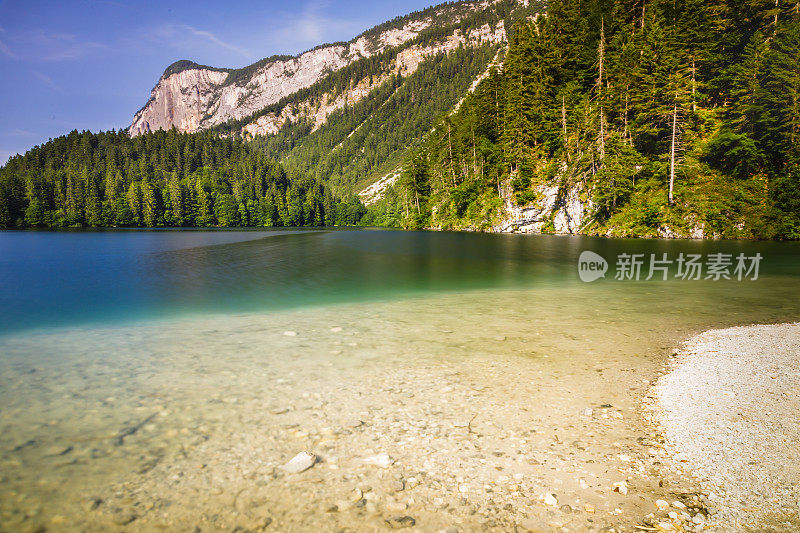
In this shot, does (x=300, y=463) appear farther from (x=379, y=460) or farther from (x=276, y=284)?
(x=276, y=284)

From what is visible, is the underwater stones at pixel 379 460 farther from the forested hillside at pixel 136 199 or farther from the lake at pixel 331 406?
the forested hillside at pixel 136 199

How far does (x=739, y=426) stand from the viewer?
19.4 ft

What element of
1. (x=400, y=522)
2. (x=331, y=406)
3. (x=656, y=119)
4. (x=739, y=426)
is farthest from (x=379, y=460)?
(x=656, y=119)

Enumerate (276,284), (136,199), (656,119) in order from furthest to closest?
(136,199)
(656,119)
(276,284)

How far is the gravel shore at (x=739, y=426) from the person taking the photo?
4180 mm

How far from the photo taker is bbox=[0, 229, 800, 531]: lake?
177 inches

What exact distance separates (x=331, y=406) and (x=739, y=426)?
6721mm

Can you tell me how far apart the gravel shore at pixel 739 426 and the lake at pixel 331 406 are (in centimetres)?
44

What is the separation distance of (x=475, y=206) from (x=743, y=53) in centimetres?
5104

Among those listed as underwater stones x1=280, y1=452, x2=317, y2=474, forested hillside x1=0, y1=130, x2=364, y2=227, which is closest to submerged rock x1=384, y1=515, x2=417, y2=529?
underwater stones x1=280, y1=452, x2=317, y2=474

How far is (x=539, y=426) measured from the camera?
6199 millimetres

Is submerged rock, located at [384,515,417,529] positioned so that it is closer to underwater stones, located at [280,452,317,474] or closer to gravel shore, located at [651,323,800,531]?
underwater stones, located at [280,452,317,474]

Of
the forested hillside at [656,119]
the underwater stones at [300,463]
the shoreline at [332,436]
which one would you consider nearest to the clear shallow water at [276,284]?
the shoreline at [332,436]

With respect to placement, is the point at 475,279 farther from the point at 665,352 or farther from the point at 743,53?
the point at 743,53
